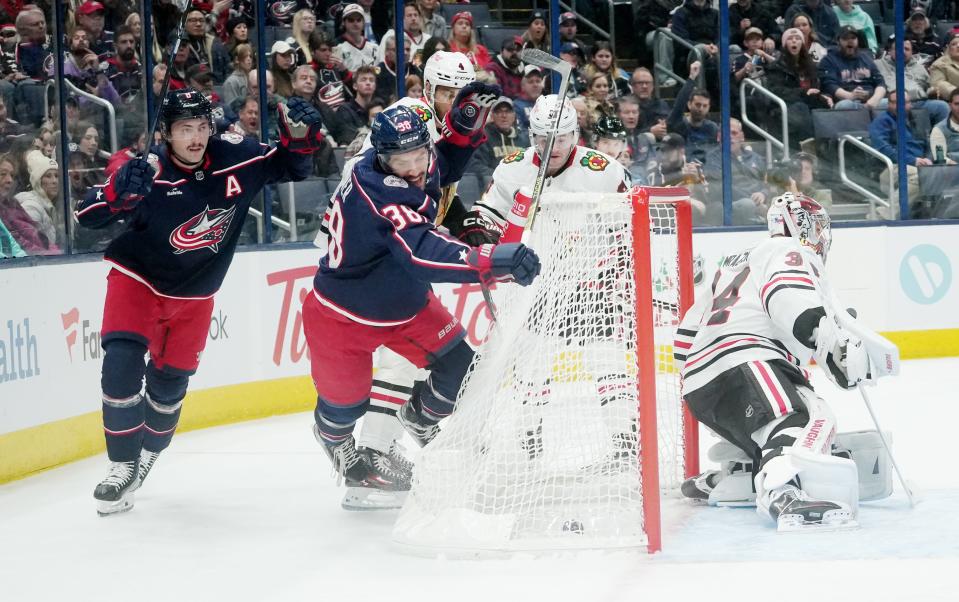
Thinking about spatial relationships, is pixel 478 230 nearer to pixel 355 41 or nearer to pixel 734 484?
pixel 734 484

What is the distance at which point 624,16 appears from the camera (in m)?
7.41

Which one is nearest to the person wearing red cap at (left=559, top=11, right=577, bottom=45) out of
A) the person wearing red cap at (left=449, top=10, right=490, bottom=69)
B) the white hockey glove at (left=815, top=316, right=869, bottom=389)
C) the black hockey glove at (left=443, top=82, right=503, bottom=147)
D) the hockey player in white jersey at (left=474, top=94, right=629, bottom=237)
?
the person wearing red cap at (left=449, top=10, right=490, bottom=69)

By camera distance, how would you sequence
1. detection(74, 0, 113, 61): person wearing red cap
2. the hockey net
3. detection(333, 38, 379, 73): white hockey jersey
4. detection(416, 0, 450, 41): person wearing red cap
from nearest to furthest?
the hockey net → detection(74, 0, 113, 61): person wearing red cap → detection(333, 38, 379, 73): white hockey jersey → detection(416, 0, 450, 41): person wearing red cap

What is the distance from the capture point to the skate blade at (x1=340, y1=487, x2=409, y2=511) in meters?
3.60

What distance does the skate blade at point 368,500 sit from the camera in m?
3.60

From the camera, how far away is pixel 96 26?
5336mm

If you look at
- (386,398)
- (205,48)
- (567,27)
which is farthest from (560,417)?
(567,27)

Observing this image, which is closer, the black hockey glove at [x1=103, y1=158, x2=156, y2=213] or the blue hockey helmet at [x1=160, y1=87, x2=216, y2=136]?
the black hockey glove at [x1=103, y1=158, x2=156, y2=213]

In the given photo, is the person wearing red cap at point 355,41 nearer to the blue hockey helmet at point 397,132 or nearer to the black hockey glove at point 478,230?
the black hockey glove at point 478,230

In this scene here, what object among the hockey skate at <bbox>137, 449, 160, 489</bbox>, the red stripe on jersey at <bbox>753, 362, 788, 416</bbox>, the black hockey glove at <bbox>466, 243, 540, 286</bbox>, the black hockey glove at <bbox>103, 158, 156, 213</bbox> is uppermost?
the black hockey glove at <bbox>466, 243, 540, 286</bbox>

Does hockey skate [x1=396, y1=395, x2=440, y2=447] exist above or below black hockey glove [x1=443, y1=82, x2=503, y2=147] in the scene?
below

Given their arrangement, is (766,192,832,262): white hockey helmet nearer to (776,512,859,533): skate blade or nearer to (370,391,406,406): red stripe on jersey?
(776,512,859,533): skate blade

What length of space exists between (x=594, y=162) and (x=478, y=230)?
52 centimetres

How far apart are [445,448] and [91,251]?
2.39m
